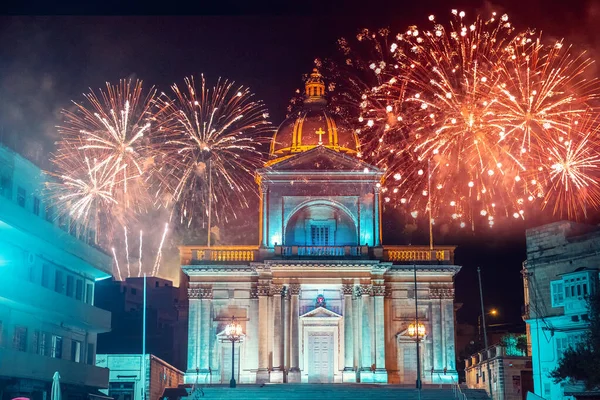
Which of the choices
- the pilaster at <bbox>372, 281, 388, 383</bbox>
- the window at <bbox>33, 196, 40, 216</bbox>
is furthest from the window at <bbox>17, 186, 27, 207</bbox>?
the pilaster at <bbox>372, 281, 388, 383</bbox>

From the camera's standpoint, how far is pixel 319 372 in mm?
54375

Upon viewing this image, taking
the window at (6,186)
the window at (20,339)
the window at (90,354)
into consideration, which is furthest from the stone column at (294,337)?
the window at (6,186)

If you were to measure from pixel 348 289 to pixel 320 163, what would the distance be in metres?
7.68

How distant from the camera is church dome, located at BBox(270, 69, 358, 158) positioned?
2345 inches

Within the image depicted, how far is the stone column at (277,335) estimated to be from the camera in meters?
53.4

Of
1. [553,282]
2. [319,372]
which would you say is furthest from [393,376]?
[553,282]

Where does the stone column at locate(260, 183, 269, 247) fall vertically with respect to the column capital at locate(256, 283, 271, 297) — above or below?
above

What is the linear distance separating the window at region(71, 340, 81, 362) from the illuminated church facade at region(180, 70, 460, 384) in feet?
27.7

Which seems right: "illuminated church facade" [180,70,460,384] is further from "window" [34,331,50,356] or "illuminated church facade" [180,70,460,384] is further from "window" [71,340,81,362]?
"window" [34,331,50,356]

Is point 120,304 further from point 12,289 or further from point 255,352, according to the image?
point 12,289

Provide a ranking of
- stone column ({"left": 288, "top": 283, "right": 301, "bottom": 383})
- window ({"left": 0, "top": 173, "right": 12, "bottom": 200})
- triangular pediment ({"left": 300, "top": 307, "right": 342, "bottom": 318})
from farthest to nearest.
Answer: triangular pediment ({"left": 300, "top": 307, "right": 342, "bottom": 318}) < stone column ({"left": 288, "top": 283, "right": 301, "bottom": 383}) < window ({"left": 0, "top": 173, "right": 12, "bottom": 200})

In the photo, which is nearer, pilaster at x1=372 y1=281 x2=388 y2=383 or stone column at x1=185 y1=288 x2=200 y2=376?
pilaster at x1=372 y1=281 x2=388 y2=383

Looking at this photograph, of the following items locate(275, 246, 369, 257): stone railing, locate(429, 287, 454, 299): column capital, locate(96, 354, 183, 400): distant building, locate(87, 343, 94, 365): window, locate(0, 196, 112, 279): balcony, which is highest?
locate(275, 246, 369, 257): stone railing

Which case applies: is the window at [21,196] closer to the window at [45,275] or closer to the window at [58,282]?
the window at [45,275]
